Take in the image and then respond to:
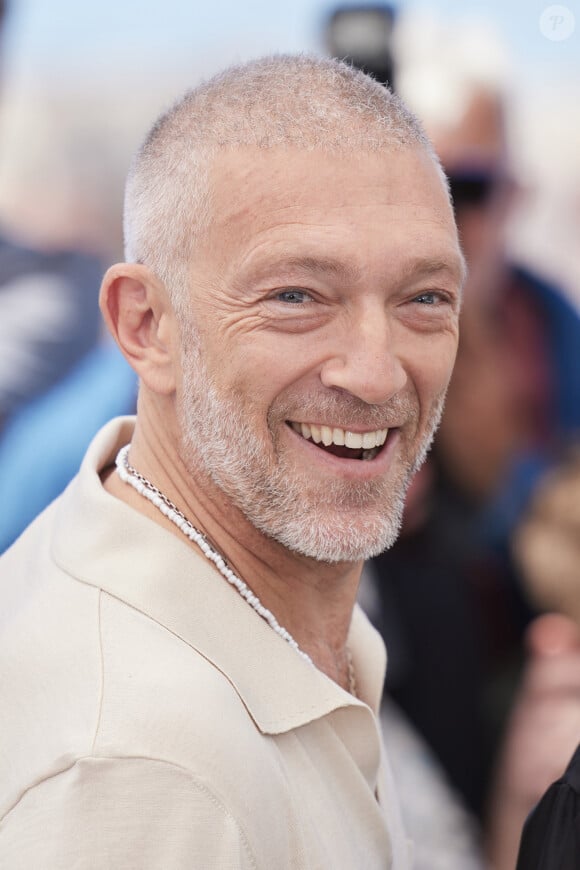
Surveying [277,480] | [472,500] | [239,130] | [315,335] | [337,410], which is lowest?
[472,500]

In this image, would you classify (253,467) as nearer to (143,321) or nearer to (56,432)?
(143,321)

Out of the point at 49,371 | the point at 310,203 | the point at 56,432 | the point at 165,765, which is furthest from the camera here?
the point at 49,371

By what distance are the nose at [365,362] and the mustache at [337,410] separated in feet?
0.09

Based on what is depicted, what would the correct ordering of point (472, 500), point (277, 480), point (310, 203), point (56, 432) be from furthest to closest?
point (472, 500) → point (56, 432) → point (277, 480) → point (310, 203)

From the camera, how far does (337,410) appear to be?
1.75 meters

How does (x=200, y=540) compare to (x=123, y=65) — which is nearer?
(x=200, y=540)

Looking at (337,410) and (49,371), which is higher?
(337,410)

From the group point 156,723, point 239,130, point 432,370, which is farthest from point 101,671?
point 239,130

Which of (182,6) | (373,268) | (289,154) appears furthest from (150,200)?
(182,6)

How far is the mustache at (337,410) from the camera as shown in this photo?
68.4 inches

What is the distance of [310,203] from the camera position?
1676mm

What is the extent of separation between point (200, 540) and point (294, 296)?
0.39 m

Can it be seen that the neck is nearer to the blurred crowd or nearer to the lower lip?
the lower lip

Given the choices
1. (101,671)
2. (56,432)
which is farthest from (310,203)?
(56,432)
